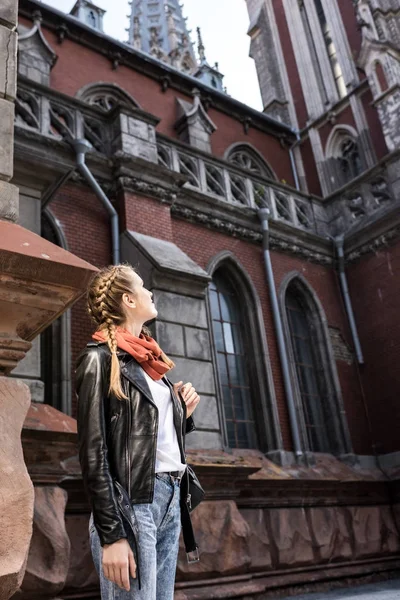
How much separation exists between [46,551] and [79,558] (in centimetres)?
139

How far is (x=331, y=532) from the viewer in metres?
8.50

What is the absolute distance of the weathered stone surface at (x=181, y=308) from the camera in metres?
8.04

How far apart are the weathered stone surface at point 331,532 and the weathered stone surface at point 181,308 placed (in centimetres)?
326

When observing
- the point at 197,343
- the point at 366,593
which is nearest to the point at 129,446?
the point at 197,343

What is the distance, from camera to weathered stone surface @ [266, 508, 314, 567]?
25.0 feet

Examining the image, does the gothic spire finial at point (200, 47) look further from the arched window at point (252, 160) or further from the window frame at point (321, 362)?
the window frame at point (321, 362)

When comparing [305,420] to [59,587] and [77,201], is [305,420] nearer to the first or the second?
[77,201]

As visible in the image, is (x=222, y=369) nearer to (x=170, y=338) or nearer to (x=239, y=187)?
(x=170, y=338)

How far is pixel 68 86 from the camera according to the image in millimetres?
14109

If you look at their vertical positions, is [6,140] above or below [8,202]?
above

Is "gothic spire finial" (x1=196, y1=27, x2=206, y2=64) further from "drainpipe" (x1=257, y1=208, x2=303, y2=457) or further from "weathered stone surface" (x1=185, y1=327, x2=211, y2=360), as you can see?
"weathered stone surface" (x1=185, y1=327, x2=211, y2=360)

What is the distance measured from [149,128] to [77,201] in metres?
2.13

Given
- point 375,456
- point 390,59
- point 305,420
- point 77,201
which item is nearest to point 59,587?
point 77,201

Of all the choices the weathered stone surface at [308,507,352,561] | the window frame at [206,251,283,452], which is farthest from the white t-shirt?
the window frame at [206,251,283,452]
